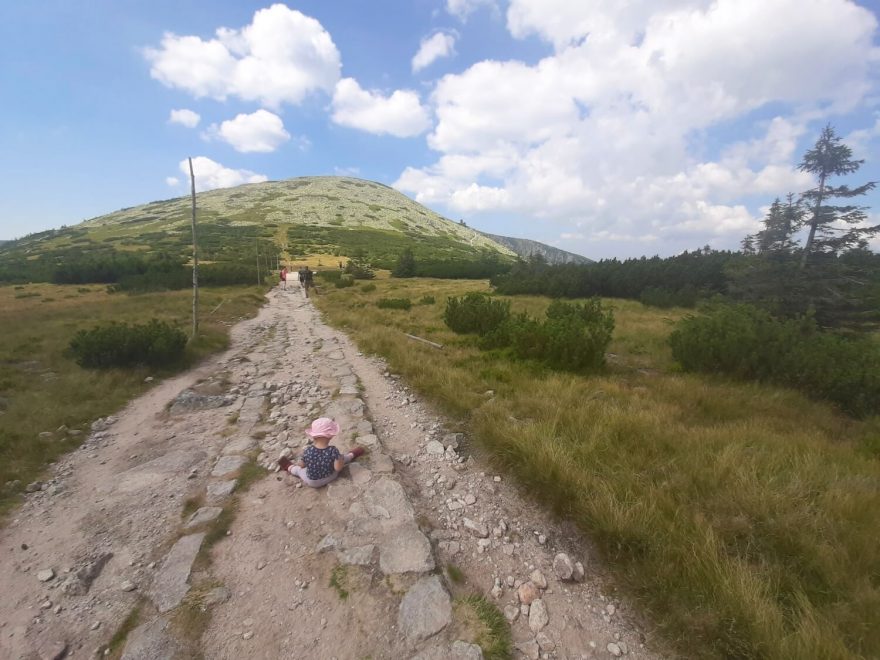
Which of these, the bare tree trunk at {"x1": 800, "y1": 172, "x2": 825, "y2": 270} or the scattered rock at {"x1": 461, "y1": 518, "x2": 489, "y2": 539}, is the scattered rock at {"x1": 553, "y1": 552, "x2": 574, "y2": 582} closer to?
the scattered rock at {"x1": 461, "y1": 518, "x2": 489, "y2": 539}

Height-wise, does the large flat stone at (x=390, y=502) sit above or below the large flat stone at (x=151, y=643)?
above

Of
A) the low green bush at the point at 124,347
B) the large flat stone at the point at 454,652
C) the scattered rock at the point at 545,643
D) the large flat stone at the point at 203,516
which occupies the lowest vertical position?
the scattered rock at the point at 545,643

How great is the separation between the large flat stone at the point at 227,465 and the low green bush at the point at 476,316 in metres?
7.24

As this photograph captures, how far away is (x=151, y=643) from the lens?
7.86ft

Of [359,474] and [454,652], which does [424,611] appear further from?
[359,474]

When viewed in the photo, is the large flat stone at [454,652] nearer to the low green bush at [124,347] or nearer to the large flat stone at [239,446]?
the large flat stone at [239,446]

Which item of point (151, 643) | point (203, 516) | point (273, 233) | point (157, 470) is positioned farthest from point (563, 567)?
point (273, 233)

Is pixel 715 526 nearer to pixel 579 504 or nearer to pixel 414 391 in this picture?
pixel 579 504

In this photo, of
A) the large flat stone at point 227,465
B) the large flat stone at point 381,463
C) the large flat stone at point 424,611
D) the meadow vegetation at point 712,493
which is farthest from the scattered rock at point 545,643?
the large flat stone at point 227,465

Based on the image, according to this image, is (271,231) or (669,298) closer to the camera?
(669,298)

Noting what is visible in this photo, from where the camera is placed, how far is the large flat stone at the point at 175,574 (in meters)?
2.71

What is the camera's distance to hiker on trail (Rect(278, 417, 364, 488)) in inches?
156

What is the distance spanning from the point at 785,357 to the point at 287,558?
8570mm

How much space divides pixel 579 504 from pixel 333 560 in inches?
83.6
